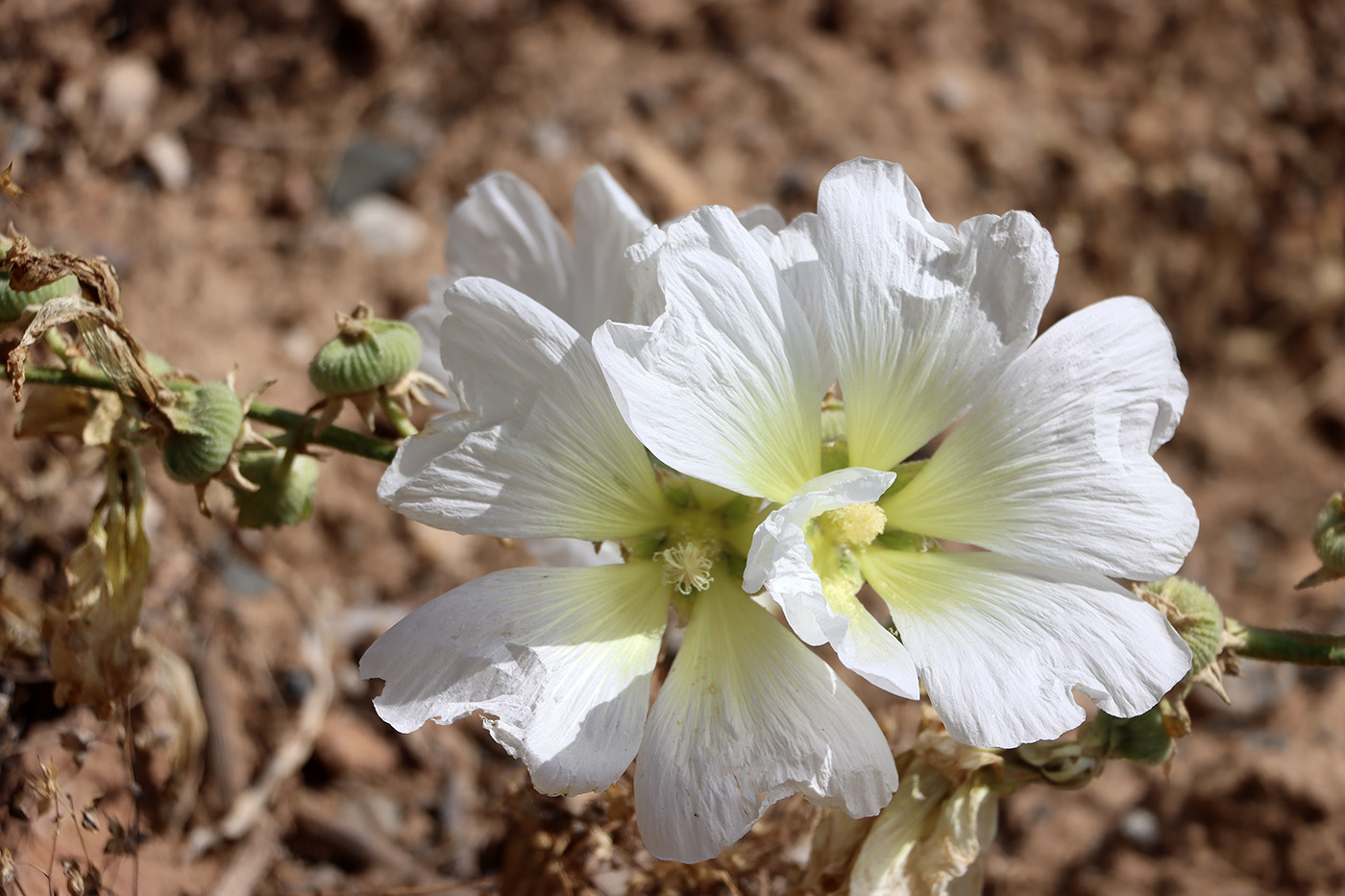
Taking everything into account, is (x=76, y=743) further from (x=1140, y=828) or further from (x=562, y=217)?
(x=1140, y=828)

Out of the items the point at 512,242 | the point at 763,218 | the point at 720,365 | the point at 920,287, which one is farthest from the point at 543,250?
the point at 920,287

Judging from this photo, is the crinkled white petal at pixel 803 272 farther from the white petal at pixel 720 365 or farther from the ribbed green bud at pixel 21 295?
the ribbed green bud at pixel 21 295

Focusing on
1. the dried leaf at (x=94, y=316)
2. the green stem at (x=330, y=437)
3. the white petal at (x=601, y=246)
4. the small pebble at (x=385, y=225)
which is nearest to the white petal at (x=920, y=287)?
the white petal at (x=601, y=246)

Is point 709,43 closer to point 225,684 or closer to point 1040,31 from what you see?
point 1040,31

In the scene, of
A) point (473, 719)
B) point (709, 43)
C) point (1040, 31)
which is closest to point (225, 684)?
point (473, 719)

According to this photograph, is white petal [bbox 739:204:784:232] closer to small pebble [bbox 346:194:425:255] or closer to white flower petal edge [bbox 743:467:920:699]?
white flower petal edge [bbox 743:467:920:699]
